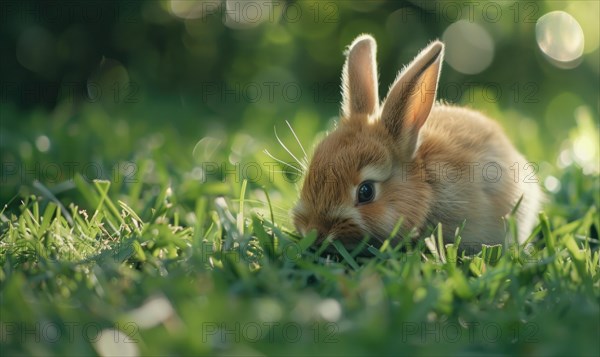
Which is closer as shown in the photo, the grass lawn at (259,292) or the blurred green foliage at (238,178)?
the grass lawn at (259,292)

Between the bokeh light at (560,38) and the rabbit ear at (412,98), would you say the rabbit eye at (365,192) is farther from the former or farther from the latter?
the bokeh light at (560,38)

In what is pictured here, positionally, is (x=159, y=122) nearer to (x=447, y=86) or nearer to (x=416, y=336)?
(x=447, y=86)

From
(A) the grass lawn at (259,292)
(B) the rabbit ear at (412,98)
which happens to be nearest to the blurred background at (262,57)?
(B) the rabbit ear at (412,98)

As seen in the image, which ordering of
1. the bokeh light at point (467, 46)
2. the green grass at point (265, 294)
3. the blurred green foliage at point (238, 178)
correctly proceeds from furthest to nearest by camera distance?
the bokeh light at point (467, 46), the blurred green foliage at point (238, 178), the green grass at point (265, 294)

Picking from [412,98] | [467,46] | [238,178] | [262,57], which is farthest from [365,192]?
[467,46]

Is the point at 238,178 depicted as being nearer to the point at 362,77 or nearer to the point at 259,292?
the point at 362,77

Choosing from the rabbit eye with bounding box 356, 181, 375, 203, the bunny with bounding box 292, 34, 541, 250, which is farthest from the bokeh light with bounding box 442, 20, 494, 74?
the rabbit eye with bounding box 356, 181, 375, 203

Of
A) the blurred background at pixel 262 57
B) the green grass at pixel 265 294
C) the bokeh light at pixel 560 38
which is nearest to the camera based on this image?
the green grass at pixel 265 294

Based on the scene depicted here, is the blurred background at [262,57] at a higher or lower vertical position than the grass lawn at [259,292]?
higher

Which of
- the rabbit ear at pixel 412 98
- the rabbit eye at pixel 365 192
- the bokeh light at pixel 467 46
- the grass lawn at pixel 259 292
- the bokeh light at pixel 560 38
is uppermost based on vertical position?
the bokeh light at pixel 560 38
